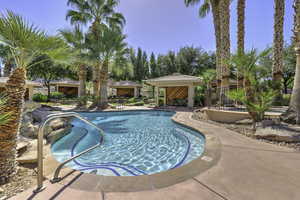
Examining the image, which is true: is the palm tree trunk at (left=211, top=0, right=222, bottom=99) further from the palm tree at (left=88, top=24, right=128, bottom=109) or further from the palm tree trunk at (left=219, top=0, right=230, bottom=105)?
the palm tree at (left=88, top=24, right=128, bottom=109)

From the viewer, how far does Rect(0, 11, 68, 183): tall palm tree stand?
2.20 m

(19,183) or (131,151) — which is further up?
(19,183)

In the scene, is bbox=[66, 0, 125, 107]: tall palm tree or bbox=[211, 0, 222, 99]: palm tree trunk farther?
bbox=[66, 0, 125, 107]: tall palm tree

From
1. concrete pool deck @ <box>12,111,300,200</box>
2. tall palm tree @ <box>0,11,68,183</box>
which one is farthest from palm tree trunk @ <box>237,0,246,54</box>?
tall palm tree @ <box>0,11,68,183</box>

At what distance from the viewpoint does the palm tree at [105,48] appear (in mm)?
12117

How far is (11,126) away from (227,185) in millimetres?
3686

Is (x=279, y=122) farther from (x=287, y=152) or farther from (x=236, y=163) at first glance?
(x=236, y=163)

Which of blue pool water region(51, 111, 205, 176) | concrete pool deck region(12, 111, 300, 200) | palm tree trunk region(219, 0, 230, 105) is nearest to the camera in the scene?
concrete pool deck region(12, 111, 300, 200)

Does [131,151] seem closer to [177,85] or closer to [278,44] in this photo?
[177,85]

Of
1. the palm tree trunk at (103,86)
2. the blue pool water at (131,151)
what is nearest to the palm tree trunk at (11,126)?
the blue pool water at (131,151)

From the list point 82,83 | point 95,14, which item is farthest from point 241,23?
point 82,83

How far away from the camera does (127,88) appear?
30688mm

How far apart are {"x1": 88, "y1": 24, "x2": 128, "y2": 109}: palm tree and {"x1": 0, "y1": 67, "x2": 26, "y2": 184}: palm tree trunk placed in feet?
35.2

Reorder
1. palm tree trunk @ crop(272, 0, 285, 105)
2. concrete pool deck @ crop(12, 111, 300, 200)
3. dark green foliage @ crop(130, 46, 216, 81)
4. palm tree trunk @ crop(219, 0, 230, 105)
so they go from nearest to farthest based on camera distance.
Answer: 1. concrete pool deck @ crop(12, 111, 300, 200)
2. palm tree trunk @ crop(272, 0, 285, 105)
3. palm tree trunk @ crop(219, 0, 230, 105)
4. dark green foliage @ crop(130, 46, 216, 81)
